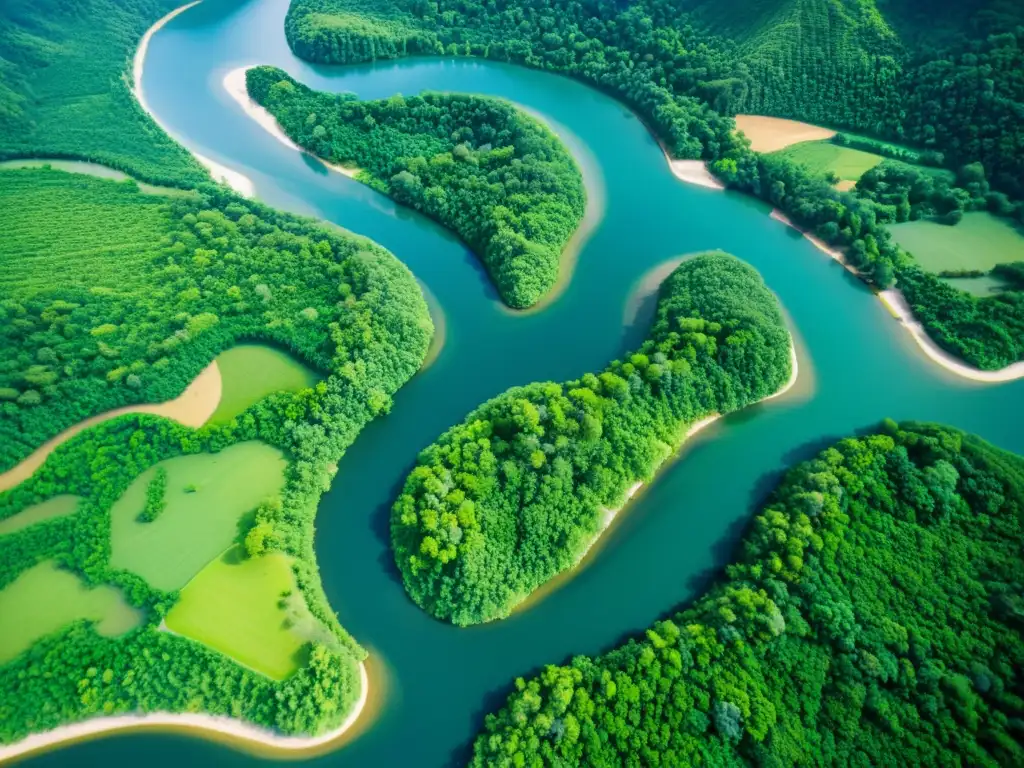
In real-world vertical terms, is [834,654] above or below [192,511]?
below

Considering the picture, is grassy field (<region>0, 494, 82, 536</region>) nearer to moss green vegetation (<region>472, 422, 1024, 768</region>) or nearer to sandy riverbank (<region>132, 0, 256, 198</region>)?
moss green vegetation (<region>472, 422, 1024, 768</region>)

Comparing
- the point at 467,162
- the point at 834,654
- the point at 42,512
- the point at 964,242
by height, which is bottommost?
the point at 834,654

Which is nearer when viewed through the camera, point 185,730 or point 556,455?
point 185,730

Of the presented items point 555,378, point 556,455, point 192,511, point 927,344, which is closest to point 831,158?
point 927,344

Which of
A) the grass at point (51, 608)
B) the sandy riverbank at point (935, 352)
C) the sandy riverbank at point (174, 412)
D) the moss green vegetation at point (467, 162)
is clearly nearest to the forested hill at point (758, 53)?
the moss green vegetation at point (467, 162)

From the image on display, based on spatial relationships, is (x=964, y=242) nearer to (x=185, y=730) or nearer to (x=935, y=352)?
(x=935, y=352)

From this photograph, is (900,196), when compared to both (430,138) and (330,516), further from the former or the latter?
(330,516)

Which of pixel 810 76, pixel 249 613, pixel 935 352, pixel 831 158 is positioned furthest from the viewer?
pixel 810 76
